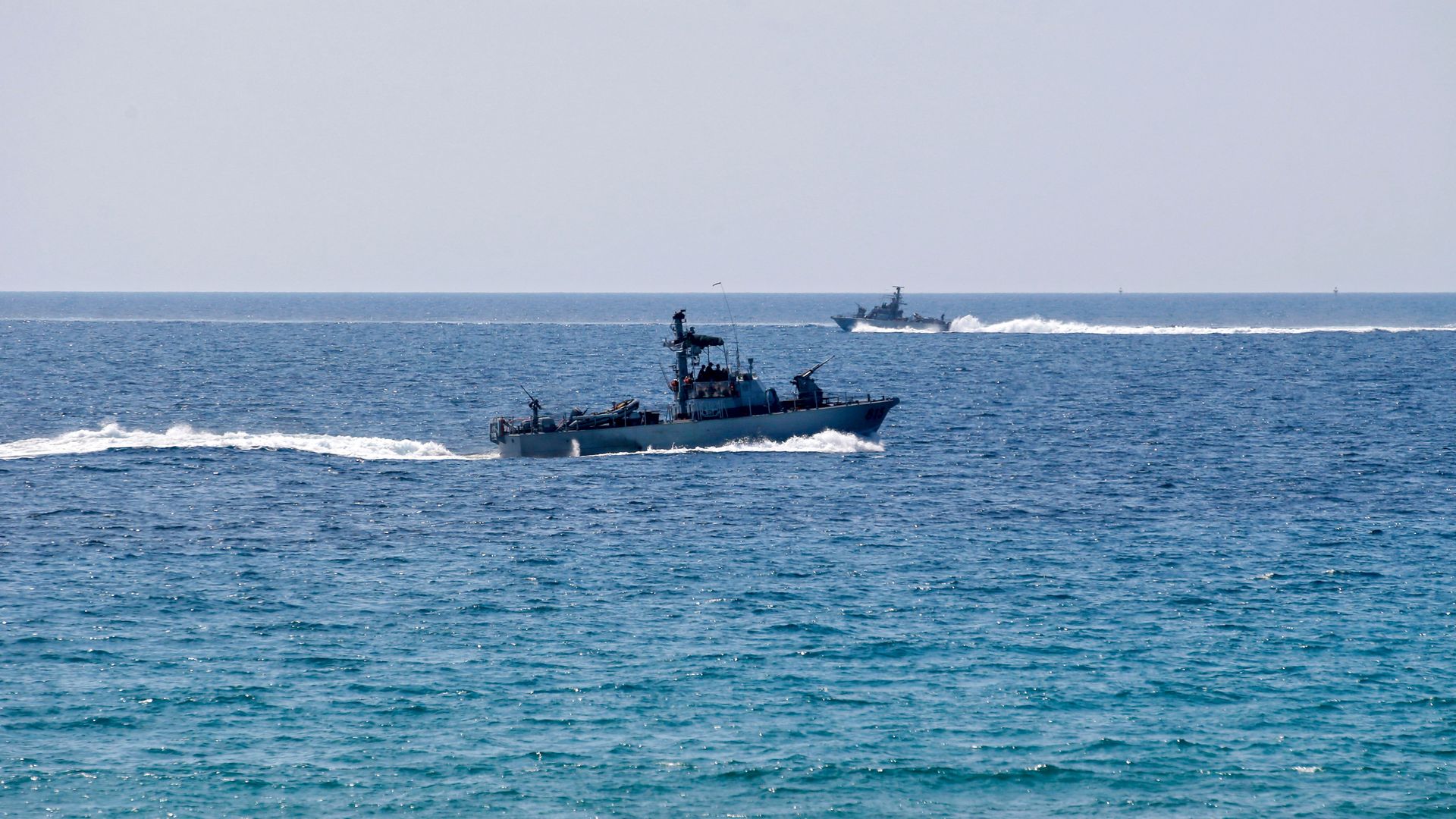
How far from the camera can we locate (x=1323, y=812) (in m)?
28.0

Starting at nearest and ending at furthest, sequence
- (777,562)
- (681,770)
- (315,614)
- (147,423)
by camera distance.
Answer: (681,770) < (315,614) < (777,562) < (147,423)

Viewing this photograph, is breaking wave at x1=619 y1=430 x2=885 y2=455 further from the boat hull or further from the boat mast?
the boat mast

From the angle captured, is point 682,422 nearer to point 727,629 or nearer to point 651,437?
point 651,437

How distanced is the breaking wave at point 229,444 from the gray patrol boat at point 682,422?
301cm

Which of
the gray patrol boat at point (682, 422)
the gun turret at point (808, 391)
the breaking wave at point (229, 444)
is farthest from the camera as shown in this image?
the gun turret at point (808, 391)

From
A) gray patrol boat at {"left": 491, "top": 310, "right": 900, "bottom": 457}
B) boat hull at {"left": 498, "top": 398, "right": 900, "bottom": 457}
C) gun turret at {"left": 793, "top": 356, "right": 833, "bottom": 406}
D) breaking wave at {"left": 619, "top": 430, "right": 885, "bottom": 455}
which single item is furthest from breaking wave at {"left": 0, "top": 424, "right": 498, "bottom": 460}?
gun turret at {"left": 793, "top": 356, "right": 833, "bottom": 406}

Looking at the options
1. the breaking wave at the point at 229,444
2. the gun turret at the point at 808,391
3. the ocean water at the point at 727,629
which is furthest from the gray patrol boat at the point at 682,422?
the breaking wave at the point at 229,444

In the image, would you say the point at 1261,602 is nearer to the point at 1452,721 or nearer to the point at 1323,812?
the point at 1452,721

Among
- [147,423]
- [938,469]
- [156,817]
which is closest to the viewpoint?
[156,817]

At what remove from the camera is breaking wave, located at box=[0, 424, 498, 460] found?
7981 centimetres

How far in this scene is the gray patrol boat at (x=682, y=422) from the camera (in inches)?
3159

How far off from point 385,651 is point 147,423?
69.9 meters

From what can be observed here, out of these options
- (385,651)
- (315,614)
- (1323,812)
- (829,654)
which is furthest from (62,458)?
(1323,812)

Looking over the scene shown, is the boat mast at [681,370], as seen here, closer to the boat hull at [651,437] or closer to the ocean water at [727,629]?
the boat hull at [651,437]
